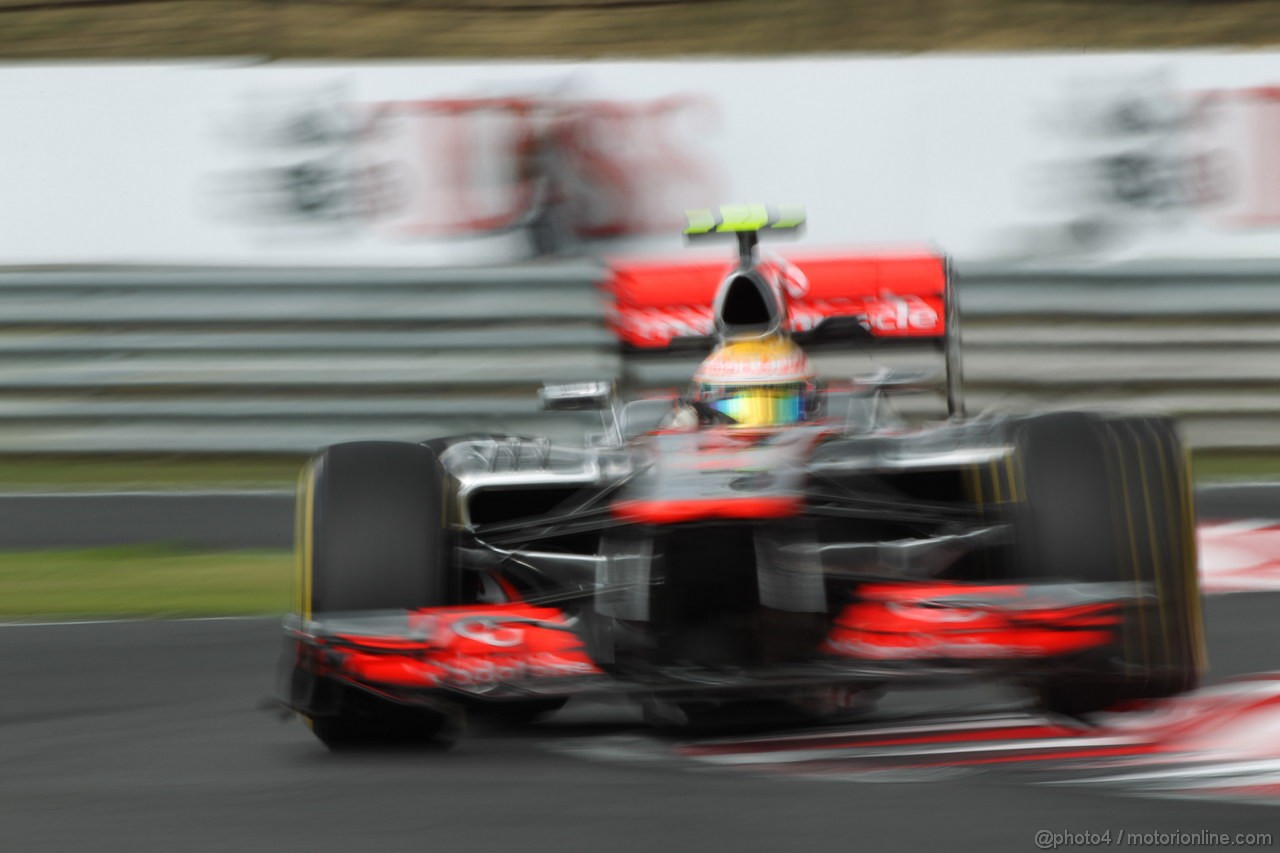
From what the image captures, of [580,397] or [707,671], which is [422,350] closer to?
[580,397]

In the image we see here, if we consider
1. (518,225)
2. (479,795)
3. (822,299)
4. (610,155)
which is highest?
(610,155)

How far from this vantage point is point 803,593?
15.1 feet

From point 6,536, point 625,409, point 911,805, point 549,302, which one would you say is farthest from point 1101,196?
point 911,805

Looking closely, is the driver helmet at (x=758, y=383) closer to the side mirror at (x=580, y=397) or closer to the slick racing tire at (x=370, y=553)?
the side mirror at (x=580, y=397)

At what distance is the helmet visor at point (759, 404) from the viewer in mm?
5883

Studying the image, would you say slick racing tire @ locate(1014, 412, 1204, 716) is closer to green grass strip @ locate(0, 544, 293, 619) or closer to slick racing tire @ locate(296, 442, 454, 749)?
slick racing tire @ locate(296, 442, 454, 749)

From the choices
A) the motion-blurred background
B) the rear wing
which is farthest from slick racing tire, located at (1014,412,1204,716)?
the motion-blurred background

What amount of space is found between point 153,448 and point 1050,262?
458 cm

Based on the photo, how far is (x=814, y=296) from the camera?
270 inches

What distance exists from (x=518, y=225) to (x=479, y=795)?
21.6 feet

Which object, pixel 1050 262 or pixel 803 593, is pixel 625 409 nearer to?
pixel 803 593

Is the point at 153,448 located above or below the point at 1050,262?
below

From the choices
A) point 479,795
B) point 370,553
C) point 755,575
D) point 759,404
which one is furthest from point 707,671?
point 759,404

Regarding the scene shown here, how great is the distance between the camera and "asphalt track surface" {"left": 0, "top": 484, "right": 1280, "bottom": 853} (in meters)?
3.71
